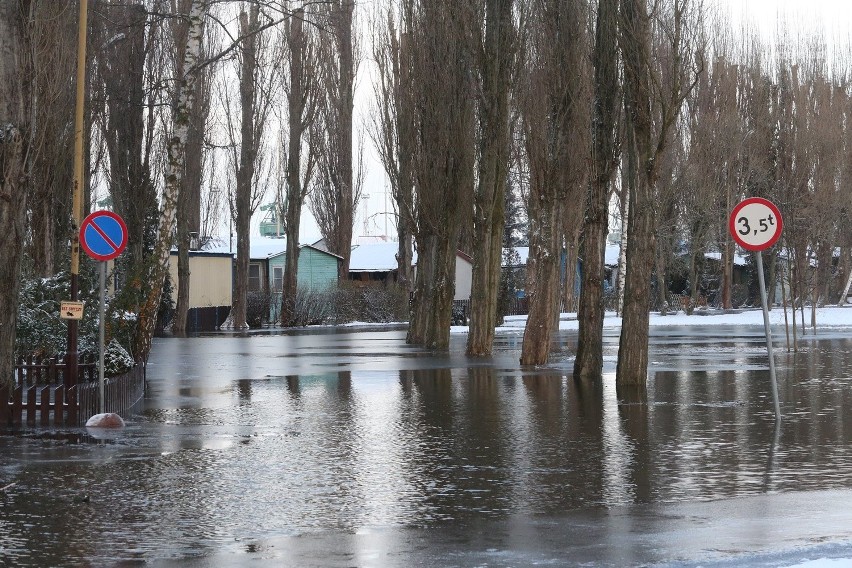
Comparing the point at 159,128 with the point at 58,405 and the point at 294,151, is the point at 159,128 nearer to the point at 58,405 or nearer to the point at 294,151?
the point at 294,151

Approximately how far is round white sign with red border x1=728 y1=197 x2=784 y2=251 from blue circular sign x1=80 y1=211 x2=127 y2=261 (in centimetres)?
747

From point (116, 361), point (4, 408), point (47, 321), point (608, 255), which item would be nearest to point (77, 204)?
point (47, 321)

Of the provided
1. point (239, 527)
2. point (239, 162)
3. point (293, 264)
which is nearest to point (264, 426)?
point (239, 527)

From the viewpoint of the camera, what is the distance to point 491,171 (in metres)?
29.1

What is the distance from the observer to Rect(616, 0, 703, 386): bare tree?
1847cm

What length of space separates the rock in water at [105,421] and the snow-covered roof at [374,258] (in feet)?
223

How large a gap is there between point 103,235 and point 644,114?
848 cm

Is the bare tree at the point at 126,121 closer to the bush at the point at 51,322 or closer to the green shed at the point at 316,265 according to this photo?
the bush at the point at 51,322

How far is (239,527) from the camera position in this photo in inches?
333

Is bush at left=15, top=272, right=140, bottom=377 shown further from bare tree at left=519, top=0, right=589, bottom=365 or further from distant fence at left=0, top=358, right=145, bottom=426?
bare tree at left=519, top=0, right=589, bottom=365

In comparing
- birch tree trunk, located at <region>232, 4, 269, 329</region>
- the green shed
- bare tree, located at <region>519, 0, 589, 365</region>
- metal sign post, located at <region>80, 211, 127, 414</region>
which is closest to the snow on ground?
birch tree trunk, located at <region>232, 4, 269, 329</region>

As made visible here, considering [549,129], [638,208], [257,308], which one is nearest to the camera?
[638,208]

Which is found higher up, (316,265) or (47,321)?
(316,265)

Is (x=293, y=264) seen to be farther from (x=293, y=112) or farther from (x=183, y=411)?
(x=183, y=411)
